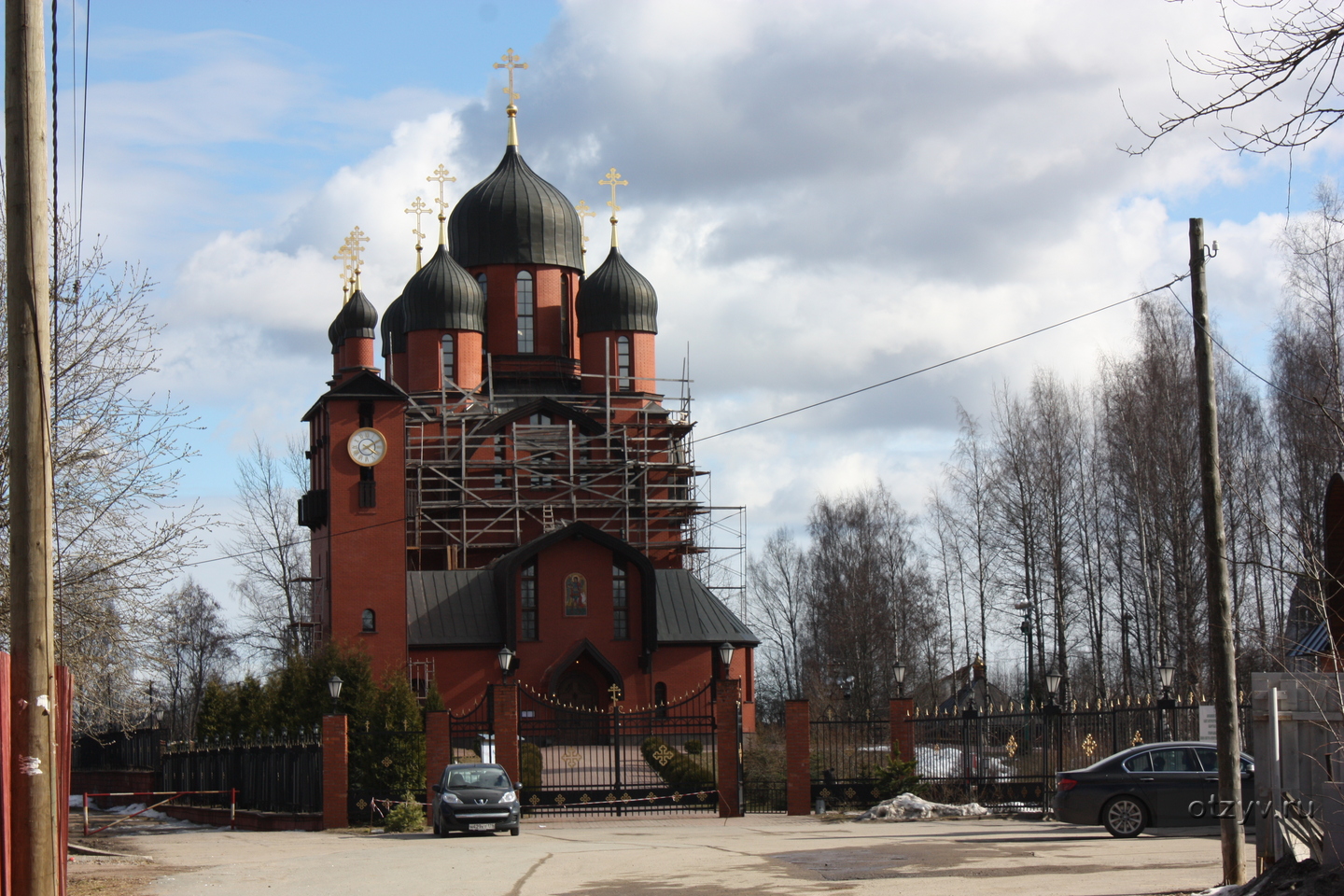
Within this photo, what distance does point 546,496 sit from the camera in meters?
44.8

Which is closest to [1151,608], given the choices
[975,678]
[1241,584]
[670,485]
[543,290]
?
[1241,584]

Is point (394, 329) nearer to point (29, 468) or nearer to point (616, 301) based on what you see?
point (616, 301)

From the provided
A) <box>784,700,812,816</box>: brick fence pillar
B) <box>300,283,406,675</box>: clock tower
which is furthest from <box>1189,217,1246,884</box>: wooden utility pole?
<box>300,283,406,675</box>: clock tower

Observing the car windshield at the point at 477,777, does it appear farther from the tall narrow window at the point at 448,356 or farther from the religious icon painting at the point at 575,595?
the tall narrow window at the point at 448,356

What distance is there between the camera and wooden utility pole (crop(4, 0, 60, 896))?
7.65 meters

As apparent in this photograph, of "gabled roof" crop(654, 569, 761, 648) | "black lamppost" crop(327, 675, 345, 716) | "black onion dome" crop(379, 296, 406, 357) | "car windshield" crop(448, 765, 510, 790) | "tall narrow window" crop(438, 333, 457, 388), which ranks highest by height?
"black onion dome" crop(379, 296, 406, 357)

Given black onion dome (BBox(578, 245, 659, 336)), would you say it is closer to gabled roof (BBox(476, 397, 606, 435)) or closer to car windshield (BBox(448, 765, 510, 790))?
gabled roof (BBox(476, 397, 606, 435))

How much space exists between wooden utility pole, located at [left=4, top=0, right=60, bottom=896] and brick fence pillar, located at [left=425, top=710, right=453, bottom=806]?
54.8 ft

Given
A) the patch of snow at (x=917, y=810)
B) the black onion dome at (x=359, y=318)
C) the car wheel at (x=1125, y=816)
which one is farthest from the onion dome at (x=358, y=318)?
the car wheel at (x=1125, y=816)

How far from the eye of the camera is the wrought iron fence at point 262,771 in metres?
24.6

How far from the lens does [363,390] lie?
37344 mm

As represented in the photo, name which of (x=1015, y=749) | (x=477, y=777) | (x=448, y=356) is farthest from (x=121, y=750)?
(x=1015, y=749)

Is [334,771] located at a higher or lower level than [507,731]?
lower

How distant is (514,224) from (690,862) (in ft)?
112
